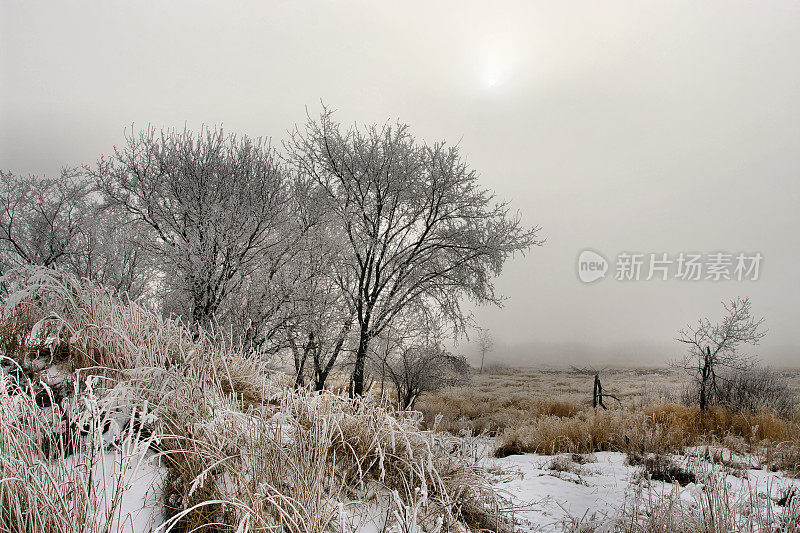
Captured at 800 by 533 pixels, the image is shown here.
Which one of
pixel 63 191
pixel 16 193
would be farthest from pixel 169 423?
pixel 16 193

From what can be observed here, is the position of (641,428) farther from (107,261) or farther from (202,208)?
(107,261)

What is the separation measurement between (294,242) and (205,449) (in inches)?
391

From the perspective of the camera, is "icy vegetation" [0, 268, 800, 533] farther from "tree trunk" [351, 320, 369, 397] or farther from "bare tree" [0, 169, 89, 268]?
"bare tree" [0, 169, 89, 268]

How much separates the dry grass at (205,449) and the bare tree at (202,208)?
626 cm

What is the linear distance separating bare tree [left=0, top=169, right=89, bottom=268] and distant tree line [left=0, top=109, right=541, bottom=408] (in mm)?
62

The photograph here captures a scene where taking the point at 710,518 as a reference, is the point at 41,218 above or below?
above

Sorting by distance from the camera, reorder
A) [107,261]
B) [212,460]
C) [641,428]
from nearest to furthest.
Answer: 1. [212,460]
2. [641,428]
3. [107,261]

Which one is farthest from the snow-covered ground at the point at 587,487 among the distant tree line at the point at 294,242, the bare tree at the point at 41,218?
the bare tree at the point at 41,218

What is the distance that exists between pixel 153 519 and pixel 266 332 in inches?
383

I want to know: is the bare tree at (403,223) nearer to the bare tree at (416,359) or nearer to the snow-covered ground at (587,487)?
the bare tree at (416,359)

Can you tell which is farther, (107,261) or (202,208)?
(107,261)

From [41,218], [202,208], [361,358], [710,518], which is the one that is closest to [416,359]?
[361,358]

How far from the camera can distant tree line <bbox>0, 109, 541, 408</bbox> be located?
11148 millimetres

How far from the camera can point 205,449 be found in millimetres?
2666
